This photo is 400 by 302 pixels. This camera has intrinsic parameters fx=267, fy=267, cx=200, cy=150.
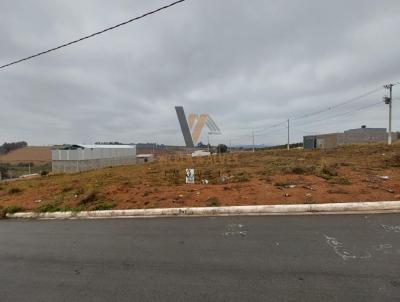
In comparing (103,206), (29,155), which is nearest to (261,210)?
(103,206)

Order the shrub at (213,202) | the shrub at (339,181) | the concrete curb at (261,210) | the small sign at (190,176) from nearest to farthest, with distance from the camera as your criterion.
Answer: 1. the concrete curb at (261,210)
2. the shrub at (213,202)
3. the shrub at (339,181)
4. the small sign at (190,176)

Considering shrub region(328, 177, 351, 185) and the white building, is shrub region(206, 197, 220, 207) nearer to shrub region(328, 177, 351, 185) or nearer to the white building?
shrub region(328, 177, 351, 185)

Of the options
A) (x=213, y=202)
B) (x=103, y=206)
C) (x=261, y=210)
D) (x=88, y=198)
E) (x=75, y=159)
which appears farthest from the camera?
(x=75, y=159)

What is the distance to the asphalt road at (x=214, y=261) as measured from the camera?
3033mm

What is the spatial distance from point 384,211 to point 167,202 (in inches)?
212

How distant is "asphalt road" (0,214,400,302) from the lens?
3033mm

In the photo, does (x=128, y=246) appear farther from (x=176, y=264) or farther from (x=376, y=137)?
(x=376, y=137)

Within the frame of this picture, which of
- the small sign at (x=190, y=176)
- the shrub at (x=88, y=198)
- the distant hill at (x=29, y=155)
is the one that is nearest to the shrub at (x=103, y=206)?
the shrub at (x=88, y=198)

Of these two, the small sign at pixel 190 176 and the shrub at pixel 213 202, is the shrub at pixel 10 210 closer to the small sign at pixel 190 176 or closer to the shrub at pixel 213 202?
the small sign at pixel 190 176

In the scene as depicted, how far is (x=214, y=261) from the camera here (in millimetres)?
3840

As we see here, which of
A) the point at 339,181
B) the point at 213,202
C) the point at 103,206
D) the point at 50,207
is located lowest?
the point at 50,207

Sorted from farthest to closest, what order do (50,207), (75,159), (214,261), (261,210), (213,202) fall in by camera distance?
(75,159) → (50,207) → (213,202) → (261,210) → (214,261)

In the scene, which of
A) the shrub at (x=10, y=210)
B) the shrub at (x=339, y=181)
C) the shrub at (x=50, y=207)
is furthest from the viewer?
the shrub at (x=339, y=181)

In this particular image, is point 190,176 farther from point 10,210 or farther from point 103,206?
point 10,210
